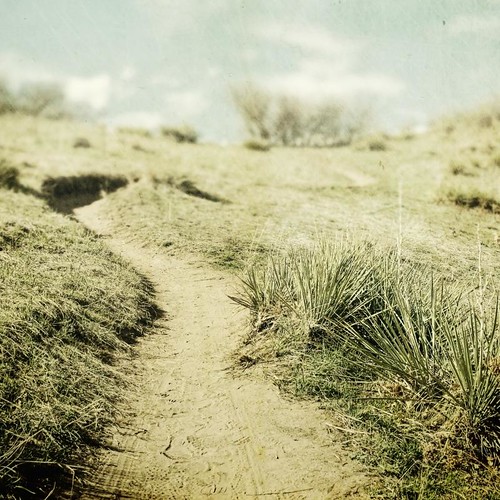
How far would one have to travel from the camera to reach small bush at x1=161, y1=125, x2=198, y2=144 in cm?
2703

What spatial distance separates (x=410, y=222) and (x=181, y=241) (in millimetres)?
5496

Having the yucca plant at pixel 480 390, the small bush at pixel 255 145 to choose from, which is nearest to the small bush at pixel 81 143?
the small bush at pixel 255 145

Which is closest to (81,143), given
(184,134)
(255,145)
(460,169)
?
(184,134)

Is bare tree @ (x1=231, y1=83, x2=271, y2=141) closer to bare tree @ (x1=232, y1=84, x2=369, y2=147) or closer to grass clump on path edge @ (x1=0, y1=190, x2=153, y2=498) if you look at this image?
bare tree @ (x1=232, y1=84, x2=369, y2=147)

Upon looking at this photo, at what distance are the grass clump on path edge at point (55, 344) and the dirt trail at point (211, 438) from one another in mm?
295

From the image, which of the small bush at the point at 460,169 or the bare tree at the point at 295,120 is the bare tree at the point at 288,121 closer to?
the bare tree at the point at 295,120

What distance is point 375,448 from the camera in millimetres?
3291

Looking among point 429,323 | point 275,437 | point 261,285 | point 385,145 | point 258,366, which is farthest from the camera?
point 385,145

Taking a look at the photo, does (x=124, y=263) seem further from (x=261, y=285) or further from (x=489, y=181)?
(x=489, y=181)

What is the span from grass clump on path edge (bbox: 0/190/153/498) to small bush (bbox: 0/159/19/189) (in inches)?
196

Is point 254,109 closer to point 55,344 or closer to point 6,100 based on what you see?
point 6,100

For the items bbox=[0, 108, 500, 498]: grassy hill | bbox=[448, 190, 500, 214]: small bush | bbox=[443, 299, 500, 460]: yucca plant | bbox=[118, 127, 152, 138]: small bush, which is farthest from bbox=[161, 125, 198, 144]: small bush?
bbox=[443, 299, 500, 460]: yucca plant

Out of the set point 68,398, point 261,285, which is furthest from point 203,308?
point 68,398

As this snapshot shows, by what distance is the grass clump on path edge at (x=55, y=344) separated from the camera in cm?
301
